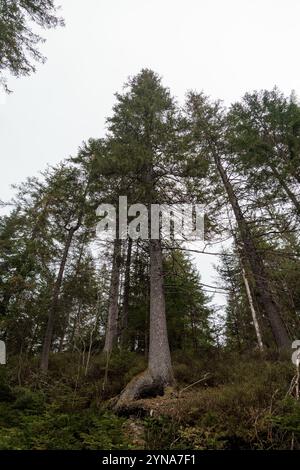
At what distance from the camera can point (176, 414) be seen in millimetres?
6004

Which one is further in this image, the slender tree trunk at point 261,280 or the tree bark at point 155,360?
the slender tree trunk at point 261,280

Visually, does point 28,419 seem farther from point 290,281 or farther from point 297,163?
point 297,163

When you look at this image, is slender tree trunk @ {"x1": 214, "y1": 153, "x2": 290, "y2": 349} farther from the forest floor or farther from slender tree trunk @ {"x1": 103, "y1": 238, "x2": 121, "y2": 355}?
slender tree trunk @ {"x1": 103, "y1": 238, "x2": 121, "y2": 355}

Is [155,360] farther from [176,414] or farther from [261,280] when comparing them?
[261,280]

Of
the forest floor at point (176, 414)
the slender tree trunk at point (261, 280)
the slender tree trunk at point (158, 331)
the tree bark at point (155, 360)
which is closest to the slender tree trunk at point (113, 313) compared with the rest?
the slender tree trunk at point (158, 331)

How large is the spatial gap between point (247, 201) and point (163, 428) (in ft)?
31.5

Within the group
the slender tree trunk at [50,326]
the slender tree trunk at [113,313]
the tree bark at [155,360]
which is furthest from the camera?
the slender tree trunk at [113,313]

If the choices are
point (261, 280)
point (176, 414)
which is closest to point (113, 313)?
point (261, 280)

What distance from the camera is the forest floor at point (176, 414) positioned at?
4.84 meters

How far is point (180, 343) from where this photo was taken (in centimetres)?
1541

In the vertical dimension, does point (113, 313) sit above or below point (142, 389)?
above

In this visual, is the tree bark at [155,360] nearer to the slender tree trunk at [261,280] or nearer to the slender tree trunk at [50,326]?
the slender tree trunk at [261,280]

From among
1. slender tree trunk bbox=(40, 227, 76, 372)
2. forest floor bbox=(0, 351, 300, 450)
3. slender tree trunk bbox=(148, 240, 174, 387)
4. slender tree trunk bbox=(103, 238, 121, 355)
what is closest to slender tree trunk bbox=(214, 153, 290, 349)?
forest floor bbox=(0, 351, 300, 450)

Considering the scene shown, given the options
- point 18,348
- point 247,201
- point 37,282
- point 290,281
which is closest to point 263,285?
point 290,281
